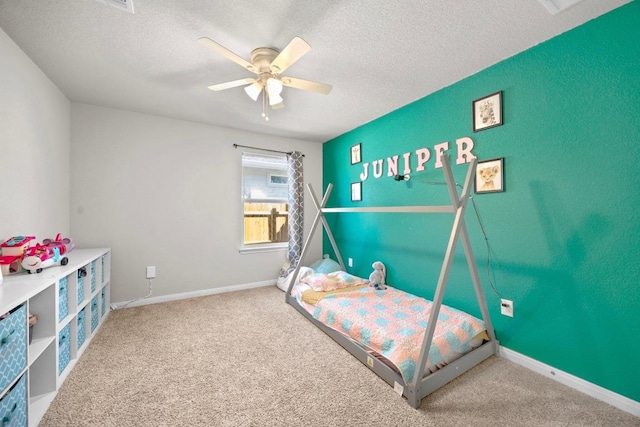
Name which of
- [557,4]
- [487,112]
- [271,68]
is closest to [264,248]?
[271,68]

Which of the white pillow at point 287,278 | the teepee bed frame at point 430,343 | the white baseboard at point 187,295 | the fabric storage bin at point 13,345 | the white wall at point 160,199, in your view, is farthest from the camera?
the white pillow at point 287,278

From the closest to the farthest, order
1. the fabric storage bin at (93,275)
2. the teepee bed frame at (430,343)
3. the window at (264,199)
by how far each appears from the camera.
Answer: the teepee bed frame at (430,343) → the fabric storage bin at (93,275) → the window at (264,199)

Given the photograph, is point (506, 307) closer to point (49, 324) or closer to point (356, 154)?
point (356, 154)

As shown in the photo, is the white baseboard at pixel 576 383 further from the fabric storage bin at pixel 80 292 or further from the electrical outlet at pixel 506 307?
the fabric storage bin at pixel 80 292

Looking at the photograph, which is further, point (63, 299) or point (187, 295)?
point (187, 295)

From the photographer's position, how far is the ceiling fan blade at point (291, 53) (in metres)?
1.42

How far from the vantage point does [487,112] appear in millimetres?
2053

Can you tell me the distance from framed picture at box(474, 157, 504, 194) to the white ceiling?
30.5 inches

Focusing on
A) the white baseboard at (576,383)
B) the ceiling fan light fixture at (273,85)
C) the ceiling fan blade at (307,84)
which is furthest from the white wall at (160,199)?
the white baseboard at (576,383)

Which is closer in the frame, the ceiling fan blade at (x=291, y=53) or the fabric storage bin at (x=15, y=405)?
the fabric storage bin at (x=15, y=405)

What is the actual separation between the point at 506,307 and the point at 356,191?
2059mm

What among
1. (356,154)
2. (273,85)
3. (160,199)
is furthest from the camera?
(356,154)

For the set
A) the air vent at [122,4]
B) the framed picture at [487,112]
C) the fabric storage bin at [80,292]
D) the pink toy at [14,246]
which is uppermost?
the air vent at [122,4]

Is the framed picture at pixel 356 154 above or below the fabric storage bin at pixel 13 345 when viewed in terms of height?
above
